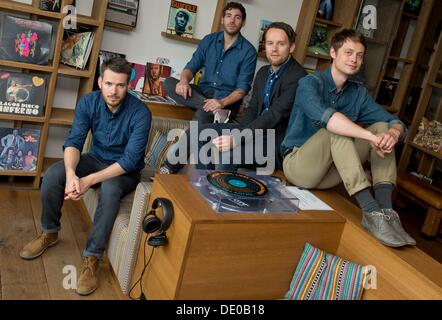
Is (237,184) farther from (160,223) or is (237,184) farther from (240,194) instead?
(160,223)

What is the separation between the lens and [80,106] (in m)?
2.65

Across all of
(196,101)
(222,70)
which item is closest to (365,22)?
(222,70)

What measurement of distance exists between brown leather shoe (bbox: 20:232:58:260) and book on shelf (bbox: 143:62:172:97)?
1.52 meters

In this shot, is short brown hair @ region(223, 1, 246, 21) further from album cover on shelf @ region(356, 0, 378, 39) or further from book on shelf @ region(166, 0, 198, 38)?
album cover on shelf @ region(356, 0, 378, 39)

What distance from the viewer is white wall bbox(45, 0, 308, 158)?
3.59 metres

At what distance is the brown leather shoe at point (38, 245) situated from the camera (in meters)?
2.47

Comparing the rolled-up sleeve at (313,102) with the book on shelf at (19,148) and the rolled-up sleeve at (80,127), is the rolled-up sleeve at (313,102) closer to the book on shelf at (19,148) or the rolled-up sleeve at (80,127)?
the rolled-up sleeve at (80,127)

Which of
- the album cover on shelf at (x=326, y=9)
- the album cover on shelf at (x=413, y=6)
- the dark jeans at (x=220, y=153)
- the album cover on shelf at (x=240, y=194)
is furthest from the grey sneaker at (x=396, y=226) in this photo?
the album cover on shelf at (x=413, y=6)

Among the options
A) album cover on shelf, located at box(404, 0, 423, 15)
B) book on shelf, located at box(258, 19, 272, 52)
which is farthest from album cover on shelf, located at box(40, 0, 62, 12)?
album cover on shelf, located at box(404, 0, 423, 15)

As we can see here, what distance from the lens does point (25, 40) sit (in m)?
3.12

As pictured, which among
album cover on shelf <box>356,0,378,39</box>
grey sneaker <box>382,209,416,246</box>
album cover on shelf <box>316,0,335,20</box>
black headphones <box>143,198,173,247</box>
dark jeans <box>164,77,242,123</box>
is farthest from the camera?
album cover on shelf <box>356,0,378,39</box>

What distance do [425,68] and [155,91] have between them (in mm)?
2879
